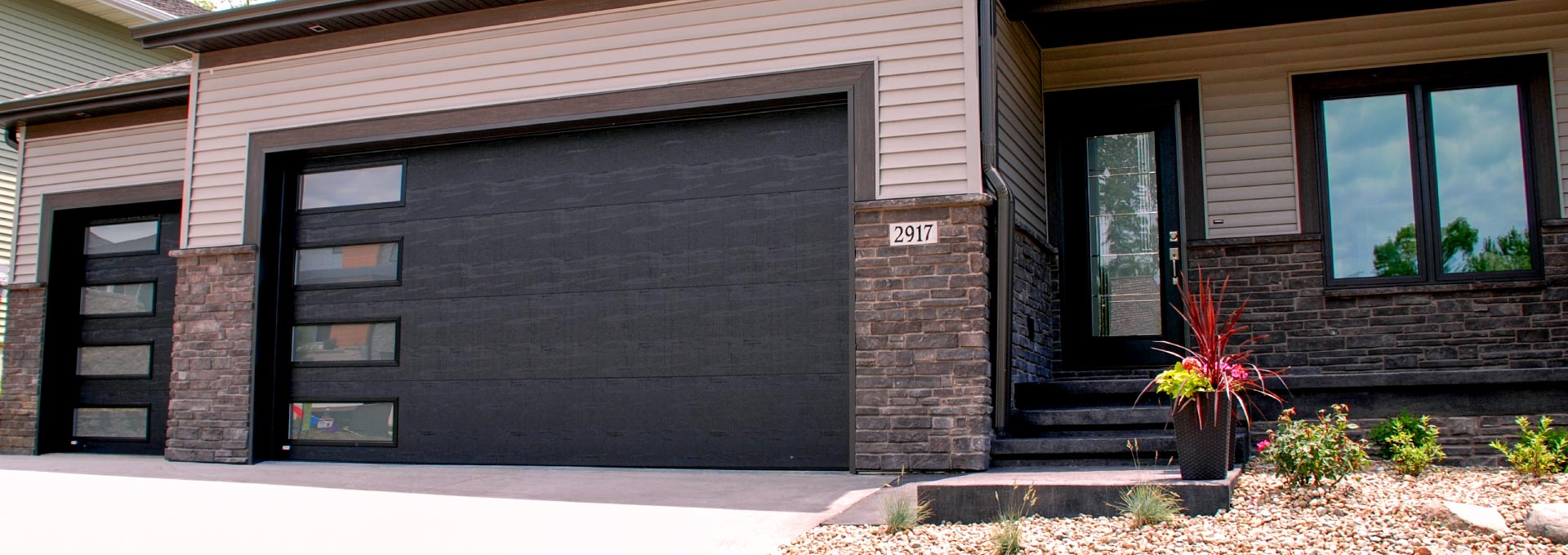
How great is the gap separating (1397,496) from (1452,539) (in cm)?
90

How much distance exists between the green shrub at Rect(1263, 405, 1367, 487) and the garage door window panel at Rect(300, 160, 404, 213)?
6.83 meters

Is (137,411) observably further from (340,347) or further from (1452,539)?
(1452,539)

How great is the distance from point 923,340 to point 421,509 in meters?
3.17

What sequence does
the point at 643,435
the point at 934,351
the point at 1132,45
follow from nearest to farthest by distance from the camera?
the point at 934,351
the point at 643,435
the point at 1132,45

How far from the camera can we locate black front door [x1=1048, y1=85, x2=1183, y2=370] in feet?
30.0

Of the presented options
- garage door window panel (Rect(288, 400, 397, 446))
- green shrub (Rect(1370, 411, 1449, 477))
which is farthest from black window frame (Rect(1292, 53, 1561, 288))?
garage door window panel (Rect(288, 400, 397, 446))

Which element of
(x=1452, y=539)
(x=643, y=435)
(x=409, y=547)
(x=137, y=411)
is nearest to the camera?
(x=1452, y=539)

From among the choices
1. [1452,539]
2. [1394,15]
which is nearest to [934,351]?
[1452,539]

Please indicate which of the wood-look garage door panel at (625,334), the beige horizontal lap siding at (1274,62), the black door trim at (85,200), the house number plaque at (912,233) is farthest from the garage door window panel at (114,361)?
the beige horizontal lap siding at (1274,62)

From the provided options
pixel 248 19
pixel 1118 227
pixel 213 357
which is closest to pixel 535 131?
pixel 248 19

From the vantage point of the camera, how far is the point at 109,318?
11.3m

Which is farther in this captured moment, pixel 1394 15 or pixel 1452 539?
pixel 1394 15

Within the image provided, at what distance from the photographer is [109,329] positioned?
37.0ft

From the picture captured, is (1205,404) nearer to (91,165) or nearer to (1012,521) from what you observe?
(1012,521)
